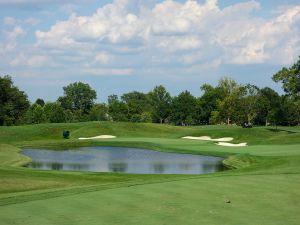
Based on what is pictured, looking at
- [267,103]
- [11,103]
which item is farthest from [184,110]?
[11,103]

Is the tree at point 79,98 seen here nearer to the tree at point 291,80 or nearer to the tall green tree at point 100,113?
the tall green tree at point 100,113

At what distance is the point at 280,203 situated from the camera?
12.8 meters

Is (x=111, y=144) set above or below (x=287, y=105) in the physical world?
below

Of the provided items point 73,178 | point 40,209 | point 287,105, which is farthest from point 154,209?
point 287,105

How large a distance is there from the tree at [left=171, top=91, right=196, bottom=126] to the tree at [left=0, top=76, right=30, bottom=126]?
3603cm

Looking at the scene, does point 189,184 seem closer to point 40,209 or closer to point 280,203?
point 280,203

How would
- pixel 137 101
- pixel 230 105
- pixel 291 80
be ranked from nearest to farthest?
pixel 291 80 < pixel 230 105 < pixel 137 101

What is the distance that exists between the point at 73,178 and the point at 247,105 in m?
69.5

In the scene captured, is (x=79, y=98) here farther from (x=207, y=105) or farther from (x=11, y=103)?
(x=11, y=103)

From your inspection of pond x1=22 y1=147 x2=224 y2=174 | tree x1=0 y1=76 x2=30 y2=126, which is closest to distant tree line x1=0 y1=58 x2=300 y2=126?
tree x1=0 y1=76 x2=30 y2=126

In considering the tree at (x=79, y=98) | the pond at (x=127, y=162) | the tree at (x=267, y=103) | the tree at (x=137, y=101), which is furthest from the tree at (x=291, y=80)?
the tree at (x=79, y=98)

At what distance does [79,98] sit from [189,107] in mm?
40495

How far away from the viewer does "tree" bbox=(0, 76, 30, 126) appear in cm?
9831

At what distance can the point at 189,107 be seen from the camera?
12200 cm
